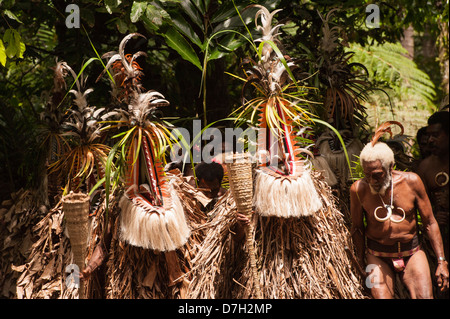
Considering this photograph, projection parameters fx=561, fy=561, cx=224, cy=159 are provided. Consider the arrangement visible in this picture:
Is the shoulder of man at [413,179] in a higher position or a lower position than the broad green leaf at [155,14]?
lower

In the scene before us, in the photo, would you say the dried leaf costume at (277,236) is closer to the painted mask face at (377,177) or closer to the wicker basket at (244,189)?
the wicker basket at (244,189)

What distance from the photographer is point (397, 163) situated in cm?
408

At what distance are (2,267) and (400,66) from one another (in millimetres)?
5115

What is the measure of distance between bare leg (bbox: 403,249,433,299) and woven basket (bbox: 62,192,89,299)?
1902 mm

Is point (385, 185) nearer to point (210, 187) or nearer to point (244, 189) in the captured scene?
point (244, 189)

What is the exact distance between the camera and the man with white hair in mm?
3273

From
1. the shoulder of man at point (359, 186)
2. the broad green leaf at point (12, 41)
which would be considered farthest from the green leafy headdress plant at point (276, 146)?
the broad green leaf at point (12, 41)

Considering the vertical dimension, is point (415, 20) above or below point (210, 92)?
above

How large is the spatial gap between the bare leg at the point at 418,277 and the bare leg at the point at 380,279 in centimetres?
9

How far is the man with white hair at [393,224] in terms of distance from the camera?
3273mm

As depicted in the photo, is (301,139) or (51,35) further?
(51,35)
